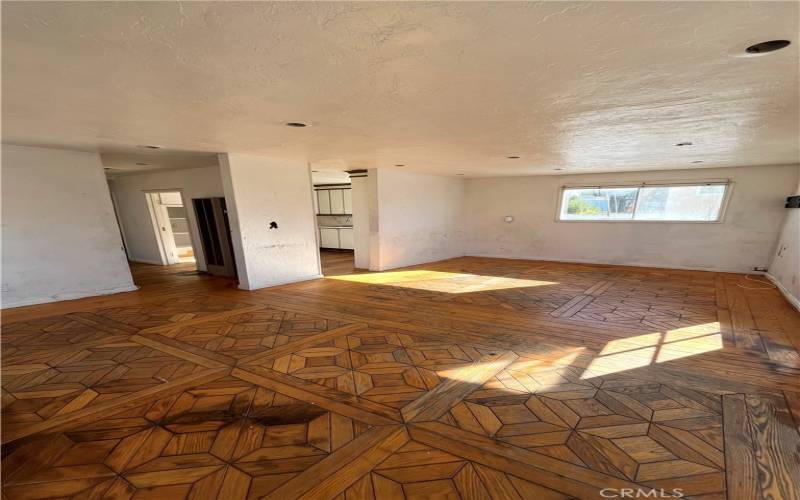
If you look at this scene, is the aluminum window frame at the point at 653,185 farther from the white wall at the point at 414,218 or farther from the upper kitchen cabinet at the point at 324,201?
the upper kitchen cabinet at the point at 324,201

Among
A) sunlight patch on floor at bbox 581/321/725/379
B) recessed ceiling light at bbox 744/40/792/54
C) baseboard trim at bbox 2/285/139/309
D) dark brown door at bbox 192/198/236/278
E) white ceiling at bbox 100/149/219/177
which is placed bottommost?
sunlight patch on floor at bbox 581/321/725/379

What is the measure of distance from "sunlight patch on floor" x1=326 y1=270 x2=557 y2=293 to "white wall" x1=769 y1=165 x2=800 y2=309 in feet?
9.29

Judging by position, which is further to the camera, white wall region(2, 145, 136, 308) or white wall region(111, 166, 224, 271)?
white wall region(111, 166, 224, 271)

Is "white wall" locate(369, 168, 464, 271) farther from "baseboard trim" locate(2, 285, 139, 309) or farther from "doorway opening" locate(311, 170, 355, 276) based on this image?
"baseboard trim" locate(2, 285, 139, 309)

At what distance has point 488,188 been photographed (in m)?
7.76

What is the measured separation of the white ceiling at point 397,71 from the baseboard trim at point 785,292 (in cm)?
200

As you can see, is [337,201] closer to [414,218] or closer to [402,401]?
[414,218]

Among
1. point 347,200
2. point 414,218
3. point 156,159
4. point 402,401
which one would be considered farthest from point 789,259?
point 156,159

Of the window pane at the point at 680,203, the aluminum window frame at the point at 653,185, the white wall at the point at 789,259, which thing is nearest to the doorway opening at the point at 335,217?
the aluminum window frame at the point at 653,185

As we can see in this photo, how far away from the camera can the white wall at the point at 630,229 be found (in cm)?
536

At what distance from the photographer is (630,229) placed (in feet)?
21.0

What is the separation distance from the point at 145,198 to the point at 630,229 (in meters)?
10.4

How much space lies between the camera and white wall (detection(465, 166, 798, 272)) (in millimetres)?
5355

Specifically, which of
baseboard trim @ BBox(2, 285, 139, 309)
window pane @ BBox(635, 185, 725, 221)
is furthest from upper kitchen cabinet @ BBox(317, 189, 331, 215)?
window pane @ BBox(635, 185, 725, 221)
